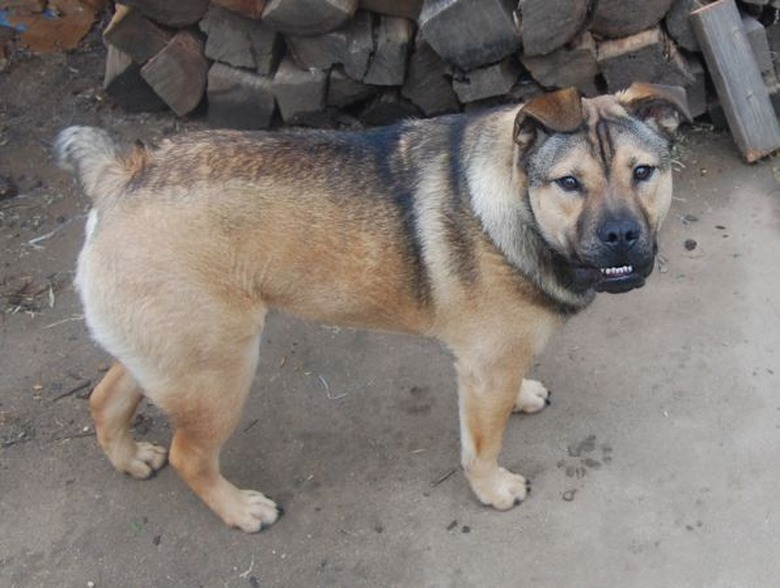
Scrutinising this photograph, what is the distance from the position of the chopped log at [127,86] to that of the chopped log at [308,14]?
1.23 m

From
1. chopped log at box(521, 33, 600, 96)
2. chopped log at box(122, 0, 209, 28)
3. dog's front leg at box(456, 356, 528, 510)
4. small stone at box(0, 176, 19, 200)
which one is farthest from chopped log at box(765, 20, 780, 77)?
small stone at box(0, 176, 19, 200)

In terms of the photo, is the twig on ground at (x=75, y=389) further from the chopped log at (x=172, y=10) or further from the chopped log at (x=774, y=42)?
the chopped log at (x=774, y=42)

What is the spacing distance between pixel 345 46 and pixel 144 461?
2.47 metres

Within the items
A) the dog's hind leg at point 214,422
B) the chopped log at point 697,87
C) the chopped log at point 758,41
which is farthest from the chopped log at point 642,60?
the dog's hind leg at point 214,422

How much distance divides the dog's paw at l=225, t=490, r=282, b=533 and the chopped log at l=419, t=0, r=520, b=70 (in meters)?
2.52

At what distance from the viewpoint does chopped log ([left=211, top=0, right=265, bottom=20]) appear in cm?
482

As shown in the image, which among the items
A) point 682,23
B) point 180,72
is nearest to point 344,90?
point 180,72

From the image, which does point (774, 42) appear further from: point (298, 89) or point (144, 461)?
point (144, 461)

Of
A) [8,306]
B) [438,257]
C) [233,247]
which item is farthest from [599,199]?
[8,306]

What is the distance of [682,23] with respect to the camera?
500 cm

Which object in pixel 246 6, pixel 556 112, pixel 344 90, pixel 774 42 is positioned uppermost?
pixel 556 112

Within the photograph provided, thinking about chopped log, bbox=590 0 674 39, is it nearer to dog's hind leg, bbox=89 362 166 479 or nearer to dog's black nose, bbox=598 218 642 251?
dog's black nose, bbox=598 218 642 251

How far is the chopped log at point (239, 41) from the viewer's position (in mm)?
5086

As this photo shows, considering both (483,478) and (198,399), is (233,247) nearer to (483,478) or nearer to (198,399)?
(198,399)
